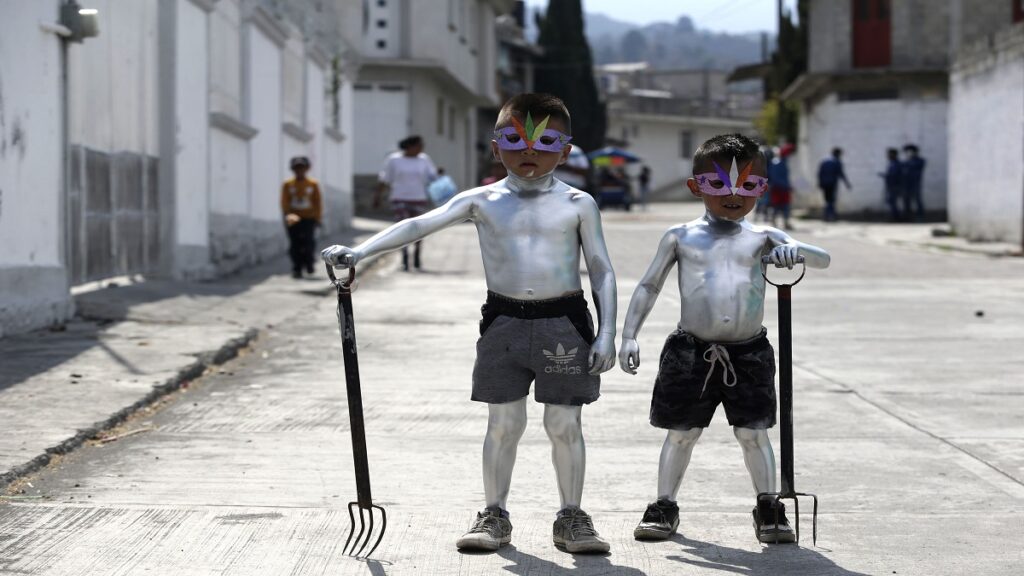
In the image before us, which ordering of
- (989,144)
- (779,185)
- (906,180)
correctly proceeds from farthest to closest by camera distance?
(906,180) < (779,185) < (989,144)

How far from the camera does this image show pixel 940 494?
5410 millimetres

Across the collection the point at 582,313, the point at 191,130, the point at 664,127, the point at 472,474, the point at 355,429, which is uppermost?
the point at 664,127

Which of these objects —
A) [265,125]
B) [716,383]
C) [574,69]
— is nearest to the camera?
[716,383]

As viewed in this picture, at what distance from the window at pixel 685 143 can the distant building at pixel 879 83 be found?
41.7 metres

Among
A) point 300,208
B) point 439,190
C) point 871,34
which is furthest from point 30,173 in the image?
point 871,34

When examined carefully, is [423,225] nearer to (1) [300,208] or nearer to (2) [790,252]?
(2) [790,252]

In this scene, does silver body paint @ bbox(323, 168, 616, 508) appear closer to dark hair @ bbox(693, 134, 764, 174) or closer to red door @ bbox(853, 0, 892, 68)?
dark hair @ bbox(693, 134, 764, 174)

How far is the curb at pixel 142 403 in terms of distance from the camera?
5594mm

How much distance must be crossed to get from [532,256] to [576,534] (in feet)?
Result: 2.93

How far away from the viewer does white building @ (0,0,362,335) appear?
9.88 metres

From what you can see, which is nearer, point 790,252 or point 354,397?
point 354,397

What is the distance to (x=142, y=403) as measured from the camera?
7363 millimetres

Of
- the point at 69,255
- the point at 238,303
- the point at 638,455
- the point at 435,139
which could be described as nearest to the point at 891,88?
the point at 435,139

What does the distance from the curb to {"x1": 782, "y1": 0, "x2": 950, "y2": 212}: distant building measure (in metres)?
26.6
